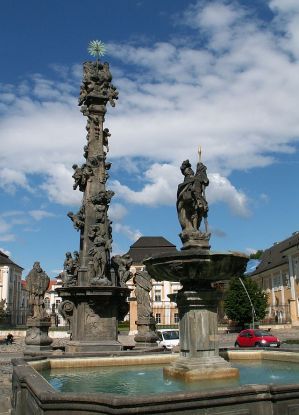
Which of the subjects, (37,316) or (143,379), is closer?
(143,379)

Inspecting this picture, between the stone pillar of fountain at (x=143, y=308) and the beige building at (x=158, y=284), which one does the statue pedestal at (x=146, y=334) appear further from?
the beige building at (x=158, y=284)

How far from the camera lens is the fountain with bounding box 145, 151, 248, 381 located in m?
8.05

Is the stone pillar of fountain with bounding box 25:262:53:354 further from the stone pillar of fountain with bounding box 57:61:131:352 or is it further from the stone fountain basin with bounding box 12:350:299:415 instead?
the stone fountain basin with bounding box 12:350:299:415

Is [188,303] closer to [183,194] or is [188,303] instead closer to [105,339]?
[183,194]

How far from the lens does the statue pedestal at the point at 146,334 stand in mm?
18817

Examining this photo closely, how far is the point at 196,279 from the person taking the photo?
8.43 meters

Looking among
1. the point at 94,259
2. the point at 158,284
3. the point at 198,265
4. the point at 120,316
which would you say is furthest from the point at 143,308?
the point at 158,284

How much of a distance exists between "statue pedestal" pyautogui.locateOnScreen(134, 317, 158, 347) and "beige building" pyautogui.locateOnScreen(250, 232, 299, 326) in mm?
35826

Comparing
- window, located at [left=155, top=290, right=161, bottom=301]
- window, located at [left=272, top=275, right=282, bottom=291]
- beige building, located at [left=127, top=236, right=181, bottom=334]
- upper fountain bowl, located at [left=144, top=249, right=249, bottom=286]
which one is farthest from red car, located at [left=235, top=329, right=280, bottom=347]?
window, located at [left=155, top=290, right=161, bottom=301]

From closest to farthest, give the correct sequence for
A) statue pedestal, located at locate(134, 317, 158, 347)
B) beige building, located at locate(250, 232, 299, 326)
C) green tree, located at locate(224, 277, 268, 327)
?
statue pedestal, located at locate(134, 317, 158, 347) < green tree, located at locate(224, 277, 268, 327) < beige building, located at locate(250, 232, 299, 326)

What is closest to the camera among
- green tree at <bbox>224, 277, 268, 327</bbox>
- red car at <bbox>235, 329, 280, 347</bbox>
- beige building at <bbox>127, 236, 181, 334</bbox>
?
red car at <bbox>235, 329, 280, 347</bbox>

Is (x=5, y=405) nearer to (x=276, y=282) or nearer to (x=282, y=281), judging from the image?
(x=282, y=281)

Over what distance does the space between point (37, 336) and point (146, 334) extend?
4.26m

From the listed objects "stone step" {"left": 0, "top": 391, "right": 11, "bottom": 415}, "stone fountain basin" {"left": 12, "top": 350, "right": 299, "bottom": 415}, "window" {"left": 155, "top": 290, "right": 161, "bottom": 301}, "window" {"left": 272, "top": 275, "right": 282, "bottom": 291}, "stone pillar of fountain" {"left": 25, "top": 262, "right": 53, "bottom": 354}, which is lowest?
"stone step" {"left": 0, "top": 391, "right": 11, "bottom": 415}
